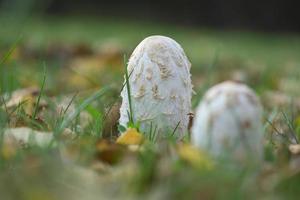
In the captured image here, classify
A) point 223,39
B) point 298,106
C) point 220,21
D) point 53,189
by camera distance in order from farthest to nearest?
point 220,21
point 223,39
point 298,106
point 53,189

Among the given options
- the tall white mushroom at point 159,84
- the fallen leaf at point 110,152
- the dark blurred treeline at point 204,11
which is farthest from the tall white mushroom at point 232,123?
the dark blurred treeline at point 204,11

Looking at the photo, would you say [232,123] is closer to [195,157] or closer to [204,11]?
[195,157]

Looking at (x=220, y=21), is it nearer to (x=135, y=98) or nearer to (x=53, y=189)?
(x=135, y=98)

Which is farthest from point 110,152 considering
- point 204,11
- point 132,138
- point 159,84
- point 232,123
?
point 204,11

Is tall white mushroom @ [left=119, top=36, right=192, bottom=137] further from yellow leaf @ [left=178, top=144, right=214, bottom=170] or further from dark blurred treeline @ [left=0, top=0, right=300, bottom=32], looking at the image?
dark blurred treeline @ [left=0, top=0, right=300, bottom=32]

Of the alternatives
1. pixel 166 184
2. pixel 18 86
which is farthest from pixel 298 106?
pixel 166 184

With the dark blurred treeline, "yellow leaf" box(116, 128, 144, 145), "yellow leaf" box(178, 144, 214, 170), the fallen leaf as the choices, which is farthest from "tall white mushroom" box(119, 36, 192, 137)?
the dark blurred treeline

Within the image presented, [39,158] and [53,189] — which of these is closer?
[53,189]
